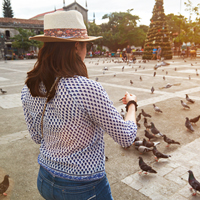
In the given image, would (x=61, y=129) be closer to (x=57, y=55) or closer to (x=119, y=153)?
(x=57, y=55)

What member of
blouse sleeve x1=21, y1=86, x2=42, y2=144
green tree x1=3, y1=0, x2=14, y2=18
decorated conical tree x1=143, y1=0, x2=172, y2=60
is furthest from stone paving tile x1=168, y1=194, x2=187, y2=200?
green tree x1=3, y1=0, x2=14, y2=18

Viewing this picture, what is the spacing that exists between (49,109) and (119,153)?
322 centimetres

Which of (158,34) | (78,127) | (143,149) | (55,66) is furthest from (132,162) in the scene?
(158,34)

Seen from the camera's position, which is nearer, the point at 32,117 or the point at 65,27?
the point at 65,27

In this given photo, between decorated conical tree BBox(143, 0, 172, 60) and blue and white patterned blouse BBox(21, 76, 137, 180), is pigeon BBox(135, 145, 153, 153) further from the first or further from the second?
decorated conical tree BBox(143, 0, 172, 60)

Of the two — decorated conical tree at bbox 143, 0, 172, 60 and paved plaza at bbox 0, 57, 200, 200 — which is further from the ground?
decorated conical tree at bbox 143, 0, 172, 60

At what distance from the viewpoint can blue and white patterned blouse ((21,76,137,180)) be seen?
4.38ft

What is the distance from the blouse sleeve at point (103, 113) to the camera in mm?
1328

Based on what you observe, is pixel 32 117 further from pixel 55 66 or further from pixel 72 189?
pixel 72 189

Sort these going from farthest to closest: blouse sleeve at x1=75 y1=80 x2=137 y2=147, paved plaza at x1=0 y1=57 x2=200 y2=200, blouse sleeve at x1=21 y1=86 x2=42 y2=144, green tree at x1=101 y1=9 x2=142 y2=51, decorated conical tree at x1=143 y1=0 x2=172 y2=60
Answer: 1. green tree at x1=101 y1=9 x2=142 y2=51
2. decorated conical tree at x1=143 y1=0 x2=172 y2=60
3. paved plaza at x1=0 y1=57 x2=200 y2=200
4. blouse sleeve at x1=21 y1=86 x2=42 y2=144
5. blouse sleeve at x1=75 y1=80 x2=137 y2=147

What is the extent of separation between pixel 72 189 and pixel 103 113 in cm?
56

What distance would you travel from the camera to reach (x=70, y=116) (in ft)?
4.45

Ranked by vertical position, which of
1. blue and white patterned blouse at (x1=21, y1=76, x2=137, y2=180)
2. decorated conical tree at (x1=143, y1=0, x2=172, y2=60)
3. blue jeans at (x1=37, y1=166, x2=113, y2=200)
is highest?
decorated conical tree at (x1=143, y1=0, x2=172, y2=60)

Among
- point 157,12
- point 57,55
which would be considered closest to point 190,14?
point 157,12
